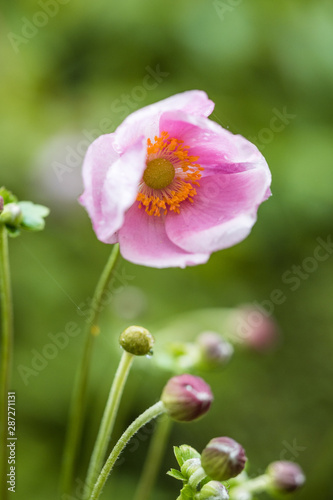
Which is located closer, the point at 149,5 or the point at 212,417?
the point at 212,417

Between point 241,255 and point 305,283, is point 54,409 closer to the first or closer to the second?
point 241,255

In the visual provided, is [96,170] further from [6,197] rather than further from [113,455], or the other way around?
[113,455]

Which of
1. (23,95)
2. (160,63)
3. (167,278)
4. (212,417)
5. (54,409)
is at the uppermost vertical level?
(160,63)

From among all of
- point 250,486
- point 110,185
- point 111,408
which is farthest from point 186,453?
point 110,185

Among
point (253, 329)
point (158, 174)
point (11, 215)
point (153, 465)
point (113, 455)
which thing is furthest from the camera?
point (253, 329)

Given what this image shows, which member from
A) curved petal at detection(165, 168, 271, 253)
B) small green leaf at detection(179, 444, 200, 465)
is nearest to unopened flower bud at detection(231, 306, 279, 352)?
curved petal at detection(165, 168, 271, 253)

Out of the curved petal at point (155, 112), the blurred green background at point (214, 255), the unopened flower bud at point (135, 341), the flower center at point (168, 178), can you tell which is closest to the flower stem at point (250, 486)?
the unopened flower bud at point (135, 341)

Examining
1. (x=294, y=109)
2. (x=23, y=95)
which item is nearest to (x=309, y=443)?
(x=294, y=109)
